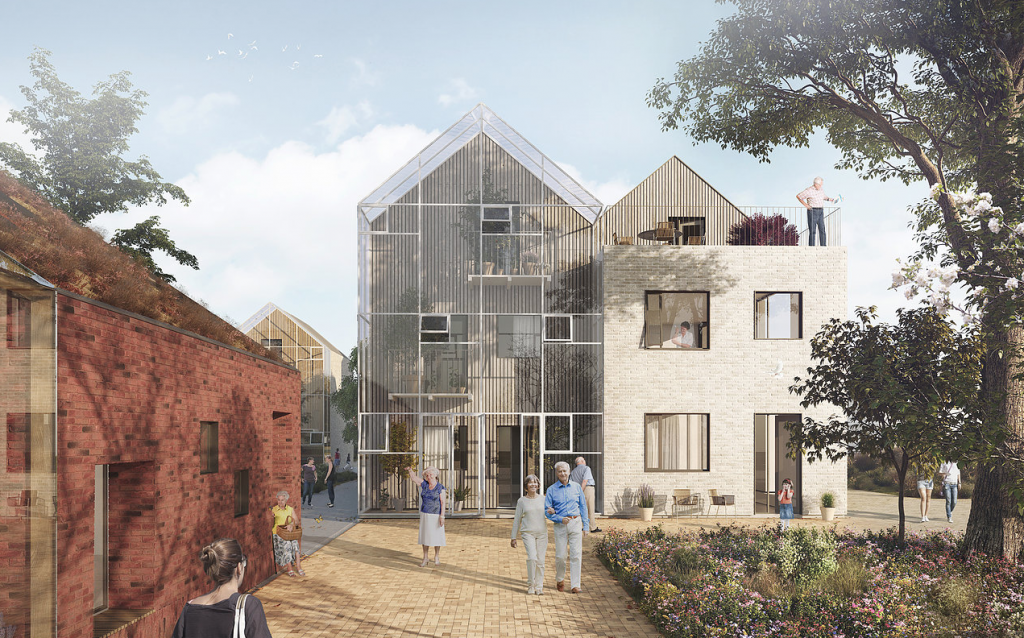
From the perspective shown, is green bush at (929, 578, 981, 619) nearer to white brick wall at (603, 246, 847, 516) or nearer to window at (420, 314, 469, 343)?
white brick wall at (603, 246, 847, 516)

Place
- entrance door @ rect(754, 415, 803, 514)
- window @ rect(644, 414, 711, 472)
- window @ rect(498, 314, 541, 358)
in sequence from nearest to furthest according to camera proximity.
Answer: window @ rect(644, 414, 711, 472)
entrance door @ rect(754, 415, 803, 514)
window @ rect(498, 314, 541, 358)

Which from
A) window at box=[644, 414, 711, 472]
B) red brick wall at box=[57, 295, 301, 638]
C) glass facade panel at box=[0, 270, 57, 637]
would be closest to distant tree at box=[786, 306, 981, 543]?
window at box=[644, 414, 711, 472]

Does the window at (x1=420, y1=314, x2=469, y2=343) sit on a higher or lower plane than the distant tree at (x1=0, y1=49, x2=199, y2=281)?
lower

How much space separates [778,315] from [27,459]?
16.0 meters

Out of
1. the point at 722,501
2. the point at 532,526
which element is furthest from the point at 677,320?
the point at 532,526

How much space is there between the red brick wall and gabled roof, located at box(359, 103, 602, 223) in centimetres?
857

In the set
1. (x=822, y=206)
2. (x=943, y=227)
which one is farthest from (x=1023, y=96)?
(x=822, y=206)

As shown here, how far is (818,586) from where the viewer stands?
7.91 metres

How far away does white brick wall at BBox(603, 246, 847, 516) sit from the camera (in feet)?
54.1

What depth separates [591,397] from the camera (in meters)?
17.3

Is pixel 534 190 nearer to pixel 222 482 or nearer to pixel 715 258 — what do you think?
pixel 715 258

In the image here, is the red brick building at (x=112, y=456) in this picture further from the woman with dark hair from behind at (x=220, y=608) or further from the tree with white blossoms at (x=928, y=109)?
the tree with white blossoms at (x=928, y=109)

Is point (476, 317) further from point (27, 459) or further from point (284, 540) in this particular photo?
point (27, 459)

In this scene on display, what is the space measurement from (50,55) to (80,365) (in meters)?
18.1
